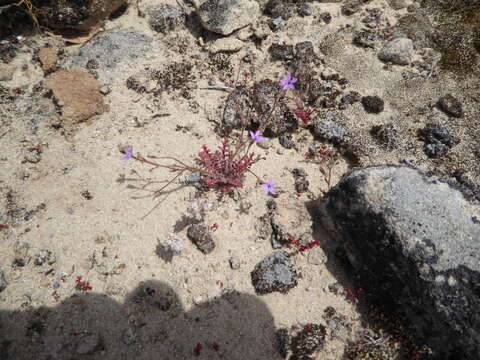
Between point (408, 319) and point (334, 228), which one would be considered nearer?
point (408, 319)

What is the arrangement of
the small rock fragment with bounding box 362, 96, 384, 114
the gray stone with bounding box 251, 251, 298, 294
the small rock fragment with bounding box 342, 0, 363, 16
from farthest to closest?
the small rock fragment with bounding box 342, 0, 363, 16, the small rock fragment with bounding box 362, 96, 384, 114, the gray stone with bounding box 251, 251, 298, 294

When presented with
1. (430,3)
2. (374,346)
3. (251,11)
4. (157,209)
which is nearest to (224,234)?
(157,209)

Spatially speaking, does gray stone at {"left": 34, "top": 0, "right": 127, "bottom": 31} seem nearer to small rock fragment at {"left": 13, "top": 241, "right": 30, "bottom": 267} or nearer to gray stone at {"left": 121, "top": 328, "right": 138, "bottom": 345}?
small rock fragment at {"left": 13, "top": 241, "right": 30, "bottom": 267}

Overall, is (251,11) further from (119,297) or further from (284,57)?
(119,297)

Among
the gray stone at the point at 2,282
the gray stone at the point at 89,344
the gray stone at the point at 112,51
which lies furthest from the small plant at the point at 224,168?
the gray stone at the point at 2,282

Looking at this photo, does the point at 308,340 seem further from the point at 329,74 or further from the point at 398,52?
the point at 398,52

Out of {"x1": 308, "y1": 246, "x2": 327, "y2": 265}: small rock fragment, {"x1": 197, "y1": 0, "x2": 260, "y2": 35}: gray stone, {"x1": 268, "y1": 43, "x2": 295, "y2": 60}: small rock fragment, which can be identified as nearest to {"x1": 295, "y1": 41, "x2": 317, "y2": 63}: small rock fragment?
{"x1": 268, "y1": 43, "x2": 295, "y2": 60}: small rock fragment
